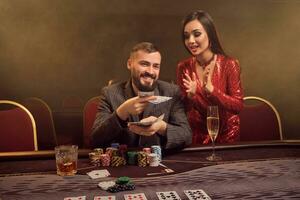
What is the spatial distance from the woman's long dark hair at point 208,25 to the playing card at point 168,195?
1823 millimetres

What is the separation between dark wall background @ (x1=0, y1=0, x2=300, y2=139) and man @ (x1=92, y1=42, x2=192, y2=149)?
11cm

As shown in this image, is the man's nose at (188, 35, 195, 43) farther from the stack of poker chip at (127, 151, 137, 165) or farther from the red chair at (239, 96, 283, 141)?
the stack of poker chip at (127, 151, 137, 165)

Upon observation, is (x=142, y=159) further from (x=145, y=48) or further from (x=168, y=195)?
(x=145, y=48)

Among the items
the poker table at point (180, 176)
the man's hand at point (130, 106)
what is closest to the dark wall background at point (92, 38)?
the man's hand at point (130, 106)

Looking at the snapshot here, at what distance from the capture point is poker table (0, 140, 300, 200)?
1234 mm

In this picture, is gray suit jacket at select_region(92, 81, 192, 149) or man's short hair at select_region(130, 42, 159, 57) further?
man's short hair at select_region(130, 42, 159, 57)

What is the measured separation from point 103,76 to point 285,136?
1.79m

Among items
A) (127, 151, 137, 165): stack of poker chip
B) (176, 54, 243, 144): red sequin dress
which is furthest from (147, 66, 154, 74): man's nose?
(127, 151, 137, 165): stack of poker chip

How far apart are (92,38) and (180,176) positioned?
1.60m

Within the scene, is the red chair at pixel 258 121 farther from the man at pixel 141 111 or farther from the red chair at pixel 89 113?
the red chair at pixel 89 113

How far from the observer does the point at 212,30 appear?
2816mm

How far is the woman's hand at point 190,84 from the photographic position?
9.07 feet

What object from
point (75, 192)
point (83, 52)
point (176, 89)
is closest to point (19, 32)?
point (83, 52)

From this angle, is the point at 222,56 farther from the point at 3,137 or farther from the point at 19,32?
the point at 3,137
